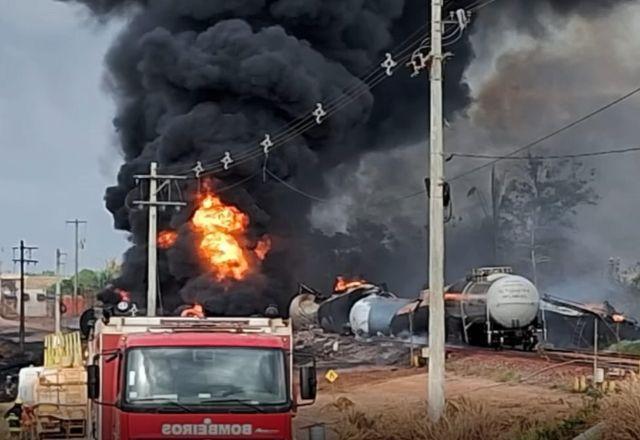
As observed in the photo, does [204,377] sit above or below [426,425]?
above

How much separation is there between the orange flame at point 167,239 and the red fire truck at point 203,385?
34.3 m

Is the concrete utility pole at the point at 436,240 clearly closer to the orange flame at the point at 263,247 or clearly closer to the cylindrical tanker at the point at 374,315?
the cylindrical tanker at the point at 374,315

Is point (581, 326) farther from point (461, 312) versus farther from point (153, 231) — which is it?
point (153, 231)

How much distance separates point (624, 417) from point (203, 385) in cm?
552

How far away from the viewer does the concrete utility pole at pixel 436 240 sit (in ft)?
66.1

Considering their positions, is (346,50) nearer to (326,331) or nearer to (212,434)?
(326,331)

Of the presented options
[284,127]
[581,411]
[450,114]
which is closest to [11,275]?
[450,114]

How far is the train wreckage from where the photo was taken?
3666 centimetres

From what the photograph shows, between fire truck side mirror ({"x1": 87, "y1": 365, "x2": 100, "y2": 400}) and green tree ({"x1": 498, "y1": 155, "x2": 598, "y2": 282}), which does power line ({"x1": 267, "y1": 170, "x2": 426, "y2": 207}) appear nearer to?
green tree ({"x1": 498, "y1": 155, "x2": 598, "y2": 282})

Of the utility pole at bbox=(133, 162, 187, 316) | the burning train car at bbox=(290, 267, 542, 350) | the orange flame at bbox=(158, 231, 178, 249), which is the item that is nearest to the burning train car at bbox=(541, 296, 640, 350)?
the burning train car at bbox=(290, 267, 542, 350)

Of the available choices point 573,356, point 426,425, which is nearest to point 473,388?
point 573,356

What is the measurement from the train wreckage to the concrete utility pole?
1587 centimetres

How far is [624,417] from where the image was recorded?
14.5 meters

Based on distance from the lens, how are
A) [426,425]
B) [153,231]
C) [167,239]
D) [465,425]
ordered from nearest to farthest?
[465,425] < [426,425] < [153,231] < [167,239]
